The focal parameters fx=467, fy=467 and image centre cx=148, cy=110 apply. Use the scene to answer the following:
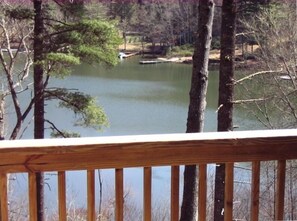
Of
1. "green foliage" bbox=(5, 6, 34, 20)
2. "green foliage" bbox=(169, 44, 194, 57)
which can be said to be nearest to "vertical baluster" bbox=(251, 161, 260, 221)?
"green foliage" bbox=(5, 6, 34, 20)

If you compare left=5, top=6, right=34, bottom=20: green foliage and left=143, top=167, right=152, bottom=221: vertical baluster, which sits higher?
left=5, top=6, right=34, bottom=20: green foliage

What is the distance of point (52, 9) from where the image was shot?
331 inches

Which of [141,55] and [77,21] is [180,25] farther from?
[77,21]

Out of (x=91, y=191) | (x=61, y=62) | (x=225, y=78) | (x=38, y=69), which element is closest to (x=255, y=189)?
(x=91, y=191)

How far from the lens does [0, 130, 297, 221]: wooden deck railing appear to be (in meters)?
1.29

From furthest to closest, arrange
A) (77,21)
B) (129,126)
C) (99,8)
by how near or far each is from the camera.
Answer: (129,126) → (99,8) → (77,21)

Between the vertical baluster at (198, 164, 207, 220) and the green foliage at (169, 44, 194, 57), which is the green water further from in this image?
the vertical baluster at (198, 164, 207, 220)

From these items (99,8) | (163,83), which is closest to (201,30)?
(99,8)

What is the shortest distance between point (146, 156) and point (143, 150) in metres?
0.02

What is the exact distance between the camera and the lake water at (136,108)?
30.6ft

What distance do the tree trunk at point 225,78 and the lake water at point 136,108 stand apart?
233cm

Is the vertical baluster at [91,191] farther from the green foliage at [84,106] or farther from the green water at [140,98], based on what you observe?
the green water at [140,98]

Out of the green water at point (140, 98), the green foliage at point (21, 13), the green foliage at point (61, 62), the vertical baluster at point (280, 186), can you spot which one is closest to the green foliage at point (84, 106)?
the green foliage at point (61, 62)

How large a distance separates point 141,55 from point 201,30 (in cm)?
1965
